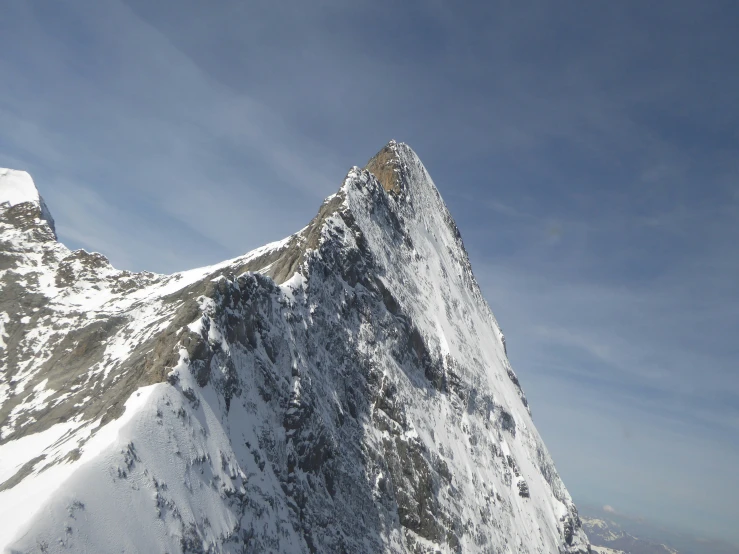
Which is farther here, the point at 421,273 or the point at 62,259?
the point at 62,259

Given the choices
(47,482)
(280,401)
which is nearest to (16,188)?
(280,401)

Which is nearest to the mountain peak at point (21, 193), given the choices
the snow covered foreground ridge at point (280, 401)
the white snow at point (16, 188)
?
the white snow at point (16, 188)

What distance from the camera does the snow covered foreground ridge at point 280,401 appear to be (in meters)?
19.9

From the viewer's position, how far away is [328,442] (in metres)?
32.2

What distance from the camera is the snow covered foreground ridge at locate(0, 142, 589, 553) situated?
784 inches

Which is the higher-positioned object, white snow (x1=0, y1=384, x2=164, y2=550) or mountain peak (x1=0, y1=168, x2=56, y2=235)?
mountain peak (x1=0, y1=168, x2=56, y2=235)

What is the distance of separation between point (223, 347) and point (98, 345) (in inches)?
1296

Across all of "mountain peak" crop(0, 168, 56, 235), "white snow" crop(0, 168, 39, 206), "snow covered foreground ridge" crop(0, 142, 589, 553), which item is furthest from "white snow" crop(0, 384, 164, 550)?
"white snow" crop(0, 168, 39, 206)

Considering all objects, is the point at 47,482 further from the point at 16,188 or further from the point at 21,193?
the point at 16,188

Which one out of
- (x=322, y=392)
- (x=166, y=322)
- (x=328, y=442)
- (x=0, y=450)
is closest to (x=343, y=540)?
(x=328, y=442)

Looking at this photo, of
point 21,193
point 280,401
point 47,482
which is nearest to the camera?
point 47,482

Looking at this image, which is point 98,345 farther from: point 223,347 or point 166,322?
point 223,347

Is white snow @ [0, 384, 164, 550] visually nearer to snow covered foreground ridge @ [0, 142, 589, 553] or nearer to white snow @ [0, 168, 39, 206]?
snow covered foreground ridge @ [0, 142, 589, 553]

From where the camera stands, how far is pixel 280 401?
98.1ft
